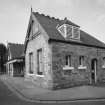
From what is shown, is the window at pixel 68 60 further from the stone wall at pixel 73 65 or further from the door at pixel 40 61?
the door at pixel 40 61

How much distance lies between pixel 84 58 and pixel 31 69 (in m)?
6.26

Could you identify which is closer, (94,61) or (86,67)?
(86,67)

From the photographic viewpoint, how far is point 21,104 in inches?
275

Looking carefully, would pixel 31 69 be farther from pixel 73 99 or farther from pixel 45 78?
pixel 73 99

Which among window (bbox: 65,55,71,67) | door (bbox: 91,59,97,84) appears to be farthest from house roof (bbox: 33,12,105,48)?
door (bbox: 91,59,97,84)

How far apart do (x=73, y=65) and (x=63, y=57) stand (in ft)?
4.73

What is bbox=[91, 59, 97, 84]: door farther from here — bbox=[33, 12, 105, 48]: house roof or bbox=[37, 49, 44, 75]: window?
bbox=[37, 49, 44, 75]: window

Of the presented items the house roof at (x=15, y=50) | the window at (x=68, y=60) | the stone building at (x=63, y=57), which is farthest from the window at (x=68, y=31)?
the house roof at (x=15, y=50)

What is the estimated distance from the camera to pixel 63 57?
11.2 metres

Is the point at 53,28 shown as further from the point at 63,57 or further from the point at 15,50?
the point at 15,50

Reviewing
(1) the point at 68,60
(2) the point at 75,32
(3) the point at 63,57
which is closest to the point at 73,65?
(1) the point at 68,60

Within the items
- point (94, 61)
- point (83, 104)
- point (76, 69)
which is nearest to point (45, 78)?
point (76, 69)

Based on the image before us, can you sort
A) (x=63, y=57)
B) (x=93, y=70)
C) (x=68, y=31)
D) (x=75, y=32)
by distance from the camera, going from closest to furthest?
(x=63, y=57) → (x=68, y=31) → (x=75, y=32) → (x=93, y=70)

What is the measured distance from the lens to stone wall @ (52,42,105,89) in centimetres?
1066
